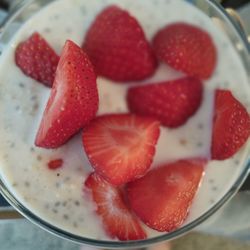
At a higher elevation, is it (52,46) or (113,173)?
(52,46)

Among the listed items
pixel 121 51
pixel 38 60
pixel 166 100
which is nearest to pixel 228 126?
pixel 166 100

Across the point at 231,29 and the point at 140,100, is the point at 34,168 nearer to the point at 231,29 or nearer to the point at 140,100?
the point at 140,100

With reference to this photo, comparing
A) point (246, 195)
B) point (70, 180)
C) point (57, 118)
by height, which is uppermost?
point (57, 118)

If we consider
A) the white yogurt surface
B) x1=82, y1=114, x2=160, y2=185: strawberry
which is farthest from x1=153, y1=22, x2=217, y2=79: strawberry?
x1=82, y1=114, x2=160, y2=185: strawberry

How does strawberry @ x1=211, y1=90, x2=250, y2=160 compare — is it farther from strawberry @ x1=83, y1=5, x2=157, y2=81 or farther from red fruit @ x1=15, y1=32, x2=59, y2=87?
red fruit @ x1=15, y1=32, x2=59, y2=87

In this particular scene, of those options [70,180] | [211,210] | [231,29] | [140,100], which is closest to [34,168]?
[70,180]

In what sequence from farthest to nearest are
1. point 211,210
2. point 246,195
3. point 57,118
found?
point 246,195
point 211,210
point 57,118

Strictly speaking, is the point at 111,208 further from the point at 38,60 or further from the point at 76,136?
the point at 38,60
